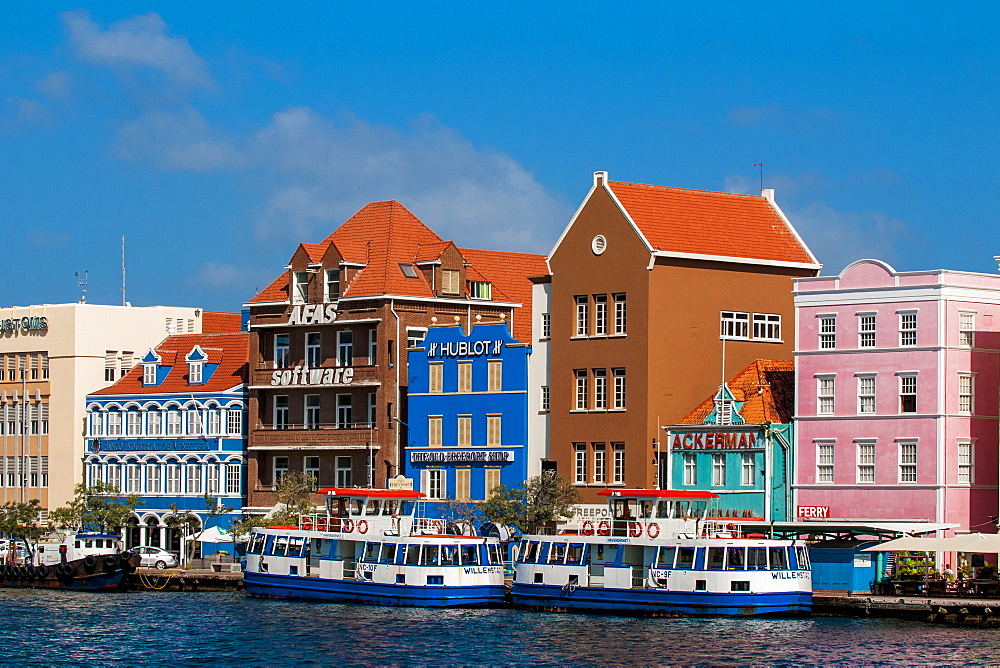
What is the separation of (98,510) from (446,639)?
2025 inches

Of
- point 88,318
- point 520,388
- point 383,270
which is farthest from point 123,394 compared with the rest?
point 520,388

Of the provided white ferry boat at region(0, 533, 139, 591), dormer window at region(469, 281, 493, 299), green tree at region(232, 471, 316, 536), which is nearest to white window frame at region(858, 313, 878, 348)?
dormer window at region(469, 281, 493, 299)

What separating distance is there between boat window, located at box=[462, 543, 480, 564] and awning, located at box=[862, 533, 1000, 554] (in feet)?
60.2

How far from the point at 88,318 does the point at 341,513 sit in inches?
1657

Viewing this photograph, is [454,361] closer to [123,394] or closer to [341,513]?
[341,513]

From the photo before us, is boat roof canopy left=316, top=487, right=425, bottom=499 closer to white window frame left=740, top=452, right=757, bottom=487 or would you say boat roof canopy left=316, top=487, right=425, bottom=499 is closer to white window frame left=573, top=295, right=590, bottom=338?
white window frame left=573, top=295, right=590, bottom=338

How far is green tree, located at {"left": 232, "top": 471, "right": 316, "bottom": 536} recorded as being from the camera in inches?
4530

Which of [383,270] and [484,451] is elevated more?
[383,270]

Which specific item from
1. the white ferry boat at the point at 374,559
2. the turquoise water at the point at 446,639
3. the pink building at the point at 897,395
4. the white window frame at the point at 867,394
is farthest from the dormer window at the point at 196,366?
the white window frame at the point at 867,394

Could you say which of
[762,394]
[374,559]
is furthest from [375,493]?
[762,394]

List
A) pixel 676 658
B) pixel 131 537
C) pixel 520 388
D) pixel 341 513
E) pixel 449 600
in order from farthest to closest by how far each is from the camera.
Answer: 1. pixel 131 537
2. pixel 520 388
3. pixel 341 513
4. pixel 449 600
5. pixel 676 658

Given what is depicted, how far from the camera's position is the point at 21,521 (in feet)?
440

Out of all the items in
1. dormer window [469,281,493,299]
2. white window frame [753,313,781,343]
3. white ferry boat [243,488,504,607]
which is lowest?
white ferry boat [243,488,504,607]

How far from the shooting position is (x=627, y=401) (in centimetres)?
10688
